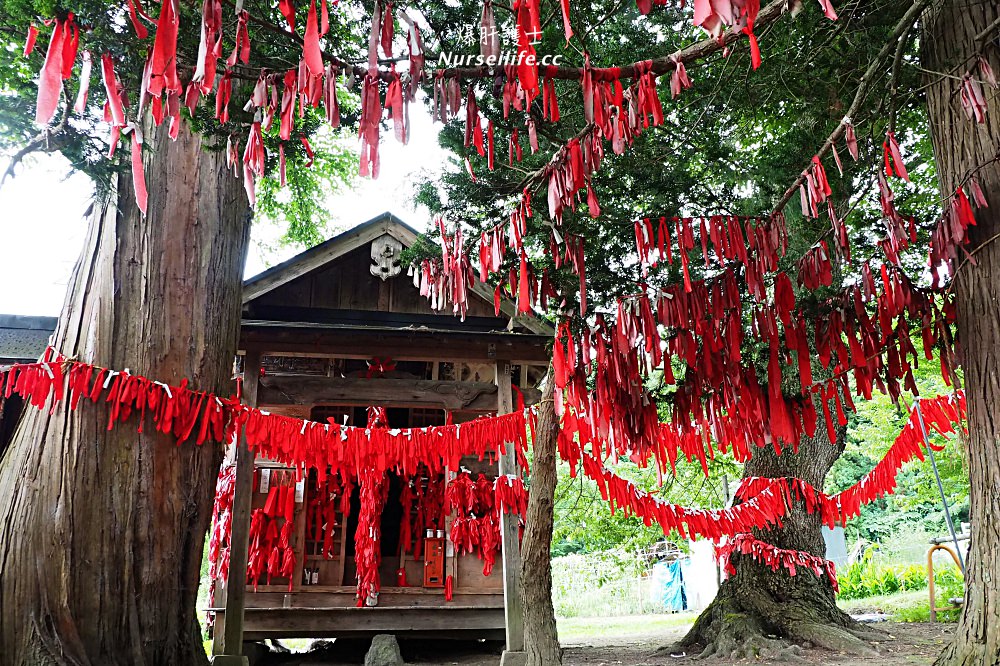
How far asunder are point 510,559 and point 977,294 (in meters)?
5.45

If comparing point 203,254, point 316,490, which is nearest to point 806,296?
point 203,254

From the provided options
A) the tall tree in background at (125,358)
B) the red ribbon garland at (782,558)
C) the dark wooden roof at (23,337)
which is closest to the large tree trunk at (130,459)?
the tall tree in background at (125,358)

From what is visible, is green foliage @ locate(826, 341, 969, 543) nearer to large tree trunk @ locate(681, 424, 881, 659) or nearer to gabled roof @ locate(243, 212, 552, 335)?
large tree trunk @ locate(681, 424, 881, 659)

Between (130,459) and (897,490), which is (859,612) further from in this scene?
(897,490)

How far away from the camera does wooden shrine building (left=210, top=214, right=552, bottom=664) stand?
26.9ft

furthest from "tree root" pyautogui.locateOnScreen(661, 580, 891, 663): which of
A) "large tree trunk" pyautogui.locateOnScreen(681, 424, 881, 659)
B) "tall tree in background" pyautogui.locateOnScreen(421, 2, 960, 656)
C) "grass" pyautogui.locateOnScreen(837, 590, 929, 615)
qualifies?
"grass" pyautogui.locateOnScreen(837, 590, 929, 615)

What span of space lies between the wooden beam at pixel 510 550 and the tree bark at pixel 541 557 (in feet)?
4.68

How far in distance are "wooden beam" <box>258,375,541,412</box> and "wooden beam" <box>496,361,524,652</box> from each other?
0.32 m

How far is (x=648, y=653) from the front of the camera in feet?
31.2

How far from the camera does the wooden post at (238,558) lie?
282 inches

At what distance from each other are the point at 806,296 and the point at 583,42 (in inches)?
107

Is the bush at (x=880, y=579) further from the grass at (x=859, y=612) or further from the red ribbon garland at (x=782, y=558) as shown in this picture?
the red ribbon garland at (x=782, y=558)

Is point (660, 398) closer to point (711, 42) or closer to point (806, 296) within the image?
point (806, 296)

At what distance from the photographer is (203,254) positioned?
212 inches
